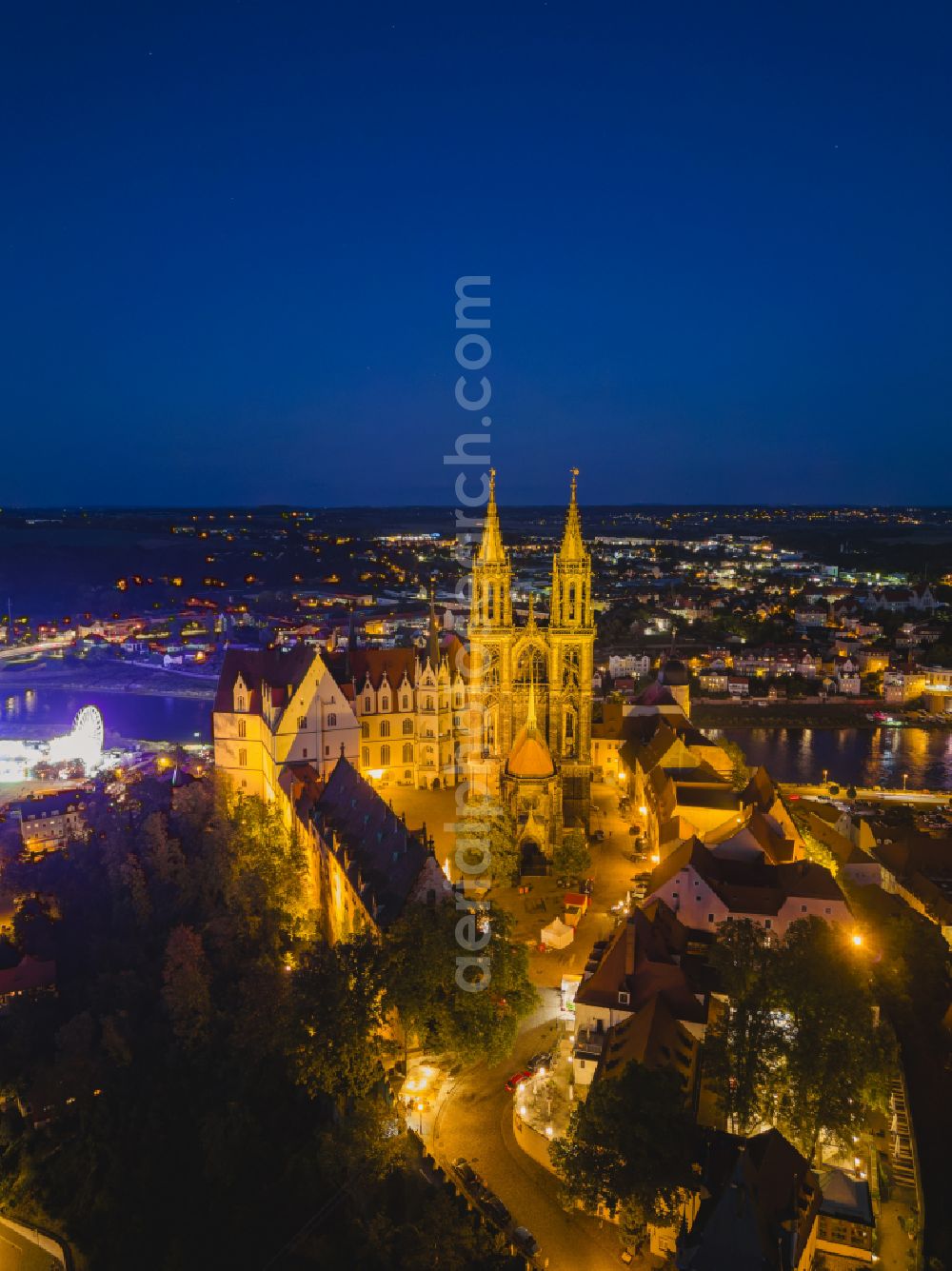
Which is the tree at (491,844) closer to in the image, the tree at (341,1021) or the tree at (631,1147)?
the tree at (341,1021)

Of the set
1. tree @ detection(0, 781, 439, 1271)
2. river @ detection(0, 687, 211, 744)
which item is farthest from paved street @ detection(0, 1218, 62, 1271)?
river @ detection(0, 687, 211, 744)

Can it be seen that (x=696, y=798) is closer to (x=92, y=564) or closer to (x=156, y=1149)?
(x=156, y=1149)

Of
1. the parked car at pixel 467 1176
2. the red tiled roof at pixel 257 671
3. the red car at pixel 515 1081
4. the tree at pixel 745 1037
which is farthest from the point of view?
the red tiled roof at pixel 257 671

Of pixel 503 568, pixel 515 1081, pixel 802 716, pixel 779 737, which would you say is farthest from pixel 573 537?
pixel 802 716

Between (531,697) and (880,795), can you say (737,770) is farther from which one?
(880,795)

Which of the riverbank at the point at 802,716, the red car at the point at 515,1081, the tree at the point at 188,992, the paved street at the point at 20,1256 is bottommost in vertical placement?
the paved street at the point at 20,1256

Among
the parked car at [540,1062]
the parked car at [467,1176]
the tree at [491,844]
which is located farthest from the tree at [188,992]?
the parked car at [467,1176]

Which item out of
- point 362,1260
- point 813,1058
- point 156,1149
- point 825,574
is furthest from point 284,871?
point 825,574
